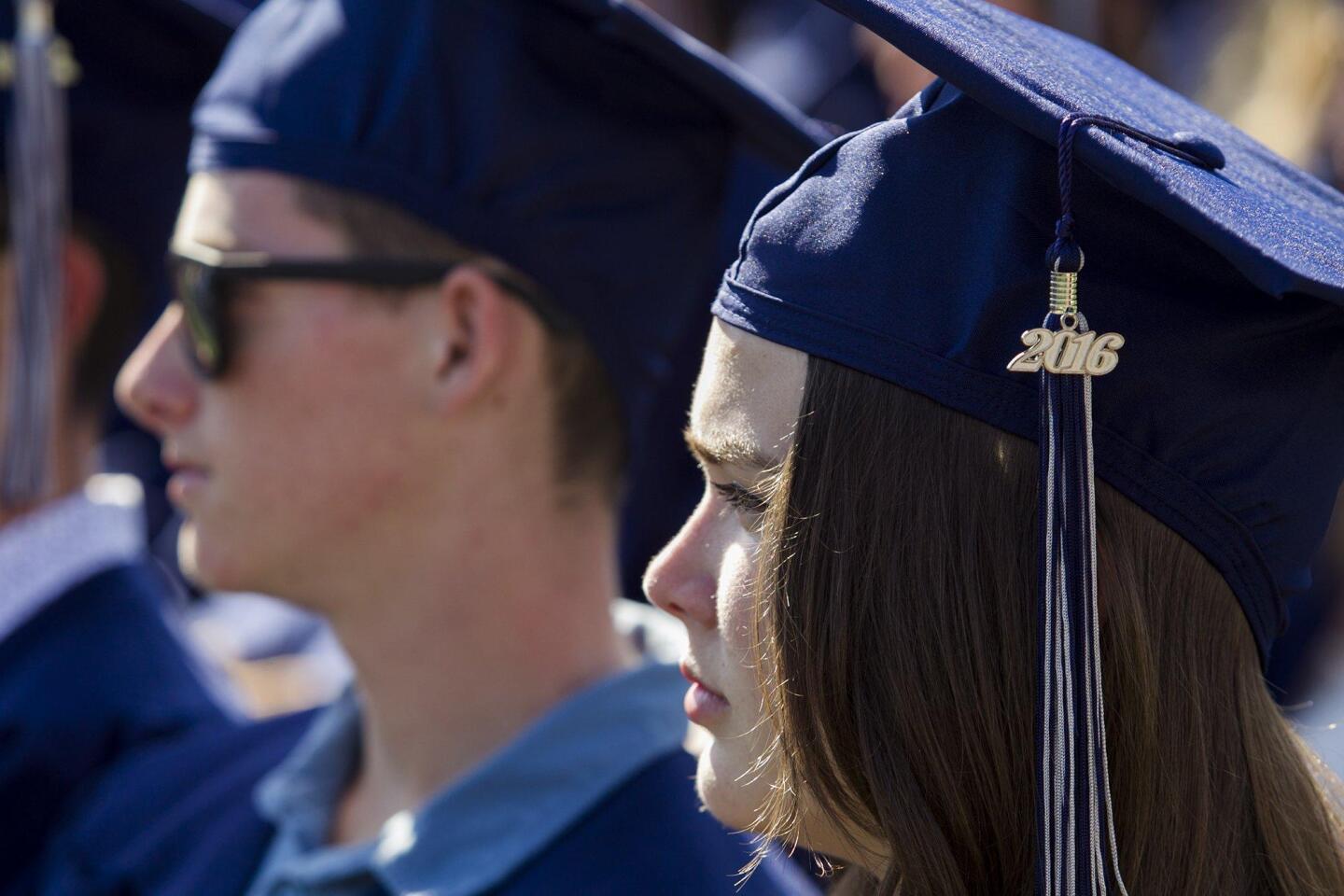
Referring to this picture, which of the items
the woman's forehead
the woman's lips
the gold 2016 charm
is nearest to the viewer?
the gold 2016 charm

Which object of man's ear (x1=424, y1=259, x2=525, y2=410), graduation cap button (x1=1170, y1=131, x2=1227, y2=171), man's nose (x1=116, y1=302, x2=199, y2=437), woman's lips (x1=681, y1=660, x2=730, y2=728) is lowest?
man's nose (x1=116, y1=302, x2=199, y2=437)

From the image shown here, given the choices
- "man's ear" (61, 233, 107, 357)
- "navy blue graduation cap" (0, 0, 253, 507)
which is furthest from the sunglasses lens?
"man's ear" (61, 233, 107, 357)

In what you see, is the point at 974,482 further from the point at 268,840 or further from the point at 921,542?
the point at 268,840

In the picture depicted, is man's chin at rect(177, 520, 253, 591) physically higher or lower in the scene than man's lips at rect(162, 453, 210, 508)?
lower

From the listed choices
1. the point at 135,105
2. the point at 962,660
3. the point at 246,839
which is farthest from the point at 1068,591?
the point at 135,105

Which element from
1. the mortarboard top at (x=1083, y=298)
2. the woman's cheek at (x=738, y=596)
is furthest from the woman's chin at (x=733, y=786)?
the mortarboard top at (x=1083, y=298)

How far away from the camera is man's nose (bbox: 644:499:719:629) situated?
1.45 m

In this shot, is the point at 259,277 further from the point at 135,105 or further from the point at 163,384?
the point at 135,105

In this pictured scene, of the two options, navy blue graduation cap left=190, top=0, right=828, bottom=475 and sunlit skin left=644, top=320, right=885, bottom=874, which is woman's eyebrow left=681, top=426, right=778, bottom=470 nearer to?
sunlit skin left=644, top=320, right=885, bottom=874

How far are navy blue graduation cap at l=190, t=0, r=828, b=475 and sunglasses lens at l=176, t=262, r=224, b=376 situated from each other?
17 cm

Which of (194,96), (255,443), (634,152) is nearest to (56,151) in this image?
(194,96)

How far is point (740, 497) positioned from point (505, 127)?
886mm

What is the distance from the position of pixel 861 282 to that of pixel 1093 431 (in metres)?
0.22

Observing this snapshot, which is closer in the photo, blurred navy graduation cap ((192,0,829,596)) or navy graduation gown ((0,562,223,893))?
blurred navy graduation cap ((192,0,829,596))
